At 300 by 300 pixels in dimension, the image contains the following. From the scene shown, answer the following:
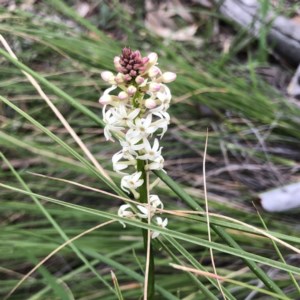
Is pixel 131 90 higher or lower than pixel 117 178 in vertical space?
higher

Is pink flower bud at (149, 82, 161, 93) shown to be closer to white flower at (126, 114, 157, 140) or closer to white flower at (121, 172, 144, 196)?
→ white flower at (126, 114, 157, 140)

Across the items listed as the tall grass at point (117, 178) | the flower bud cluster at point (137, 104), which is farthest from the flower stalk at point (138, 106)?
the tall grass at point (117, 178)

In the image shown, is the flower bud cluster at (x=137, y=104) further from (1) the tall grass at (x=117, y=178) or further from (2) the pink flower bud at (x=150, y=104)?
(1) the tall grass at (x=117, y=178)

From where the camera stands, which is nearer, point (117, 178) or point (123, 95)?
point (123, 95)

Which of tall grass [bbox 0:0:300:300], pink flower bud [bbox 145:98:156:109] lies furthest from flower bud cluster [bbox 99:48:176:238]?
tall grass [bbox 0:0:300:300]

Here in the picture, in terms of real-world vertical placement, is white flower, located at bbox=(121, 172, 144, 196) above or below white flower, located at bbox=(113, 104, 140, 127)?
below

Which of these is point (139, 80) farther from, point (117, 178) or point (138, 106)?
point (117, 178)

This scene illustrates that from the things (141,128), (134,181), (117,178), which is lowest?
(117,178)

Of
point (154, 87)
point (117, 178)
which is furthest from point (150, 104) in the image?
point (117, 178)

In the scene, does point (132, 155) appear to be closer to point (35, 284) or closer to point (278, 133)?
point (35, 284)

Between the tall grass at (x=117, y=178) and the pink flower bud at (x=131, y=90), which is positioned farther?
the tall grass at (x=117, y=178)

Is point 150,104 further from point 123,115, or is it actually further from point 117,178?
point 117,178

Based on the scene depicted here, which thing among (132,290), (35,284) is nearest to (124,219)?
(132,290)
